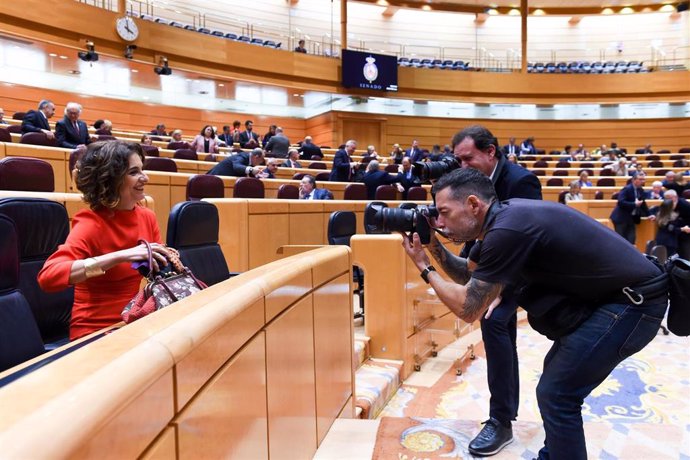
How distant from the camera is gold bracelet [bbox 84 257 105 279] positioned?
4.14ft

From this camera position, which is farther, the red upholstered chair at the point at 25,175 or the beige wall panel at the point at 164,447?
the red upholstered chair at the point at 25,175

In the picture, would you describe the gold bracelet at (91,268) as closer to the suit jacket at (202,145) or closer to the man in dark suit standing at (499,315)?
the man in dark suit standing at (499,315)

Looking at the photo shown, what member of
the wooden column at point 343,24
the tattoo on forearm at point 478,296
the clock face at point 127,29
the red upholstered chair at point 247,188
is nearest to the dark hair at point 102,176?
the tattoo on forearm at point 478,296

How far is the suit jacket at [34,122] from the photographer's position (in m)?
5.00

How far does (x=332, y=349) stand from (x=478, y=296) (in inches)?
25.6

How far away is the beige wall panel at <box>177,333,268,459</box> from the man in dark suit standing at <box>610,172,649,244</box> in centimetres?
597

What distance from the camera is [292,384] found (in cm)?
127

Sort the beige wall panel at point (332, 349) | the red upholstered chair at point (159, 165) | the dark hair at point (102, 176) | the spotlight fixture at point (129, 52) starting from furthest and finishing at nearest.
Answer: the spotlight fixture at point (129, 52)
the red upholstered chair at point (159, 165)
the beige wall panel at point (332, 349)
the dark hair at point (102, 176)

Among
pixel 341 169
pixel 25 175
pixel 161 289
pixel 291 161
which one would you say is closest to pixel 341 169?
pixel 341 169

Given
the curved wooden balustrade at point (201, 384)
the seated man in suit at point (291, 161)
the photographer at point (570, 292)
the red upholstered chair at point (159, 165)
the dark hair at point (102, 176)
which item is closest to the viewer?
the curved wooden balustrade at point (201, 384)

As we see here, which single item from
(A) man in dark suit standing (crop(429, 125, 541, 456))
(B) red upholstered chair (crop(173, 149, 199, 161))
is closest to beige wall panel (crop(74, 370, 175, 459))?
(A) man in dark suit standing (crop(429, 125, 541, 456))

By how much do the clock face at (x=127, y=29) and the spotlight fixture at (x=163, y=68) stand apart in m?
0.60

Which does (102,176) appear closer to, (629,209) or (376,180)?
(376,180)

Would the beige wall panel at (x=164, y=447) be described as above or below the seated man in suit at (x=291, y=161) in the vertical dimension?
below
